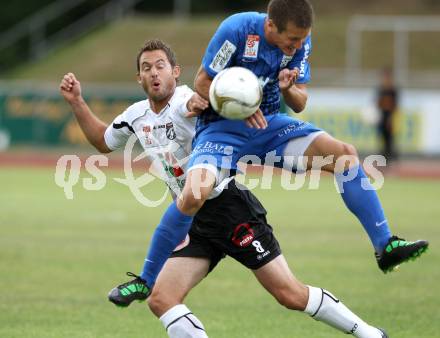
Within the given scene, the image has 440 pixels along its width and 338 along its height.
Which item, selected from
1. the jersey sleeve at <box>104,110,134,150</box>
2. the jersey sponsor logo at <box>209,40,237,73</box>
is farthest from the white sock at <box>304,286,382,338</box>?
the jersey sleeve at <box>104,110,134,150</box>

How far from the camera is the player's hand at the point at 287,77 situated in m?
6.27

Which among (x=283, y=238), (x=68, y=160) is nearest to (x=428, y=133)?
(x=68, y=160)

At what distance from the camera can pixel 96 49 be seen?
35.4 m

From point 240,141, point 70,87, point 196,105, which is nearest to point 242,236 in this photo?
point 240,141

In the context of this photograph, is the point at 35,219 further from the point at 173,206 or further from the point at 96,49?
the point at 96,49

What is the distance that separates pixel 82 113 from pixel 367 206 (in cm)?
218

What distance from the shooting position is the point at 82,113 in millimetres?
7141

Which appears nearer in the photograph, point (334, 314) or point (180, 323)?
point (180, 323)

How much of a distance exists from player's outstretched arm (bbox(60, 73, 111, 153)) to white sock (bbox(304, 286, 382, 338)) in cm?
187

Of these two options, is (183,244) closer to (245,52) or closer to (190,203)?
(190,203)

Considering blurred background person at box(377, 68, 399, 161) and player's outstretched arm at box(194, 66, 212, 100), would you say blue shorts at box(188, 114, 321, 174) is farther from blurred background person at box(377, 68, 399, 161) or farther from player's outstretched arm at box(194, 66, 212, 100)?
blurred background person at box(377, 68, 399, 161)

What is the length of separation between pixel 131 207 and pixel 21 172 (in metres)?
7.64

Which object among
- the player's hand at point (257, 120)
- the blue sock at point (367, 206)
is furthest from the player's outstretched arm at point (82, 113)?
the blue sock at point (367, 206)

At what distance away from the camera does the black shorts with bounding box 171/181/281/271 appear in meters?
6.38
